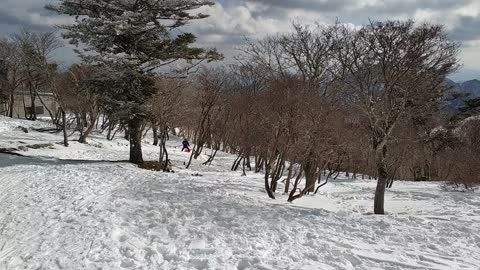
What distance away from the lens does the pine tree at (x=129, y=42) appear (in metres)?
15.7

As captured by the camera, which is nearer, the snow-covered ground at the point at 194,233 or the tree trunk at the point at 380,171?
the snow-covered ground at the point at 194,233

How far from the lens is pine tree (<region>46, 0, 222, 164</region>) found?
1569cm

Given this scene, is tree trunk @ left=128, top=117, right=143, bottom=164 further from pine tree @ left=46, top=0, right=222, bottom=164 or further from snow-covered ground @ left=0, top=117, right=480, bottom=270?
snow-covered ground @ left=0, top=117, right=480, bottom=270

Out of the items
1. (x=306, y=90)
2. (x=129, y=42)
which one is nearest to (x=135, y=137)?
(x=129, y=42)

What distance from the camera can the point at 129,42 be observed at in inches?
663

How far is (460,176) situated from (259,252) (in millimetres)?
21559

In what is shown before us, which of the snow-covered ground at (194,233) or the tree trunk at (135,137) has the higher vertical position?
the tree trunk at (135,137)

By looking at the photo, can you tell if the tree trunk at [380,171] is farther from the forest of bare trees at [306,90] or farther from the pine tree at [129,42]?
the pine tree at [129,42]

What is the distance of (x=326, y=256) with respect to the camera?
21.2ft

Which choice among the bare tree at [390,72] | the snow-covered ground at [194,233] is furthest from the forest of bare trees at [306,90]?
the snow-covered ground at [194,233]

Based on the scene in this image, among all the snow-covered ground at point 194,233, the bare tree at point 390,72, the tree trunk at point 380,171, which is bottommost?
the snow-covered ground at point 194,233

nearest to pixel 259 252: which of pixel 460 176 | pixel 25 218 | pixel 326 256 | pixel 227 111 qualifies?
pixel 326 256

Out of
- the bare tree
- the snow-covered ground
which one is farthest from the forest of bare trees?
the snow-covered ground

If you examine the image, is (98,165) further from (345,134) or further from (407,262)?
(407,262)
